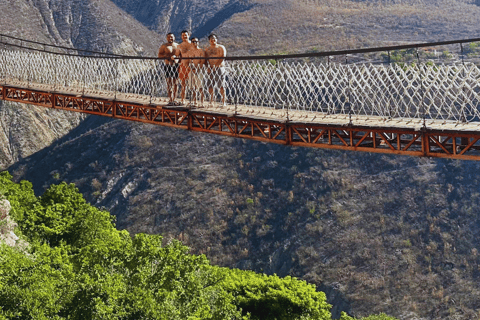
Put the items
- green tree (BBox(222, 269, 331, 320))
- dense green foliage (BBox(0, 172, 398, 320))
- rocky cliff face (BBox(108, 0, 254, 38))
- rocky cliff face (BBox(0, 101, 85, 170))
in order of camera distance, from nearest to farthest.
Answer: dense green foliage (BBox(0, 172, 398, 320)), green tree (BBox(222, 269, 331, 320)), rocky cliff face (BBox(0, 101, 85, 170)), rocky cliff face (BBox(108, 0, 254, 38))

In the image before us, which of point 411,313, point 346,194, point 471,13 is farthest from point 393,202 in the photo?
point 471,13

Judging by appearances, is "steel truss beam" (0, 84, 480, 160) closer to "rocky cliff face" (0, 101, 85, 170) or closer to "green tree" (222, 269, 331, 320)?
"green tree" (222, 269, 331, 320)

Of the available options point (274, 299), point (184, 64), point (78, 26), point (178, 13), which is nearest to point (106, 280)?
point (184, 64)

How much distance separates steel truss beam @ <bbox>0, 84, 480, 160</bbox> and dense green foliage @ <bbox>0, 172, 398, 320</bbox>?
13.8ft

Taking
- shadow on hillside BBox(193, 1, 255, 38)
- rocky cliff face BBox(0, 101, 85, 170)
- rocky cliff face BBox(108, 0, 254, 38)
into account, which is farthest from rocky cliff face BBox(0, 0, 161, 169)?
rocky cliff face BBox(108, 0, 254, 38)

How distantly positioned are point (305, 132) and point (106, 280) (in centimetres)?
649

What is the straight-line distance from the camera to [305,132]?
16.9m

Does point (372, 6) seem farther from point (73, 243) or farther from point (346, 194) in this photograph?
point (73, 243)

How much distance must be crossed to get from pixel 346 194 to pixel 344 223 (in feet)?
9.73

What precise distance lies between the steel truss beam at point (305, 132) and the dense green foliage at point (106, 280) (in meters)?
4.21

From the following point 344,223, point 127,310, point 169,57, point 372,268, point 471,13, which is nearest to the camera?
point 127,310

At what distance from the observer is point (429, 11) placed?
3174 inches

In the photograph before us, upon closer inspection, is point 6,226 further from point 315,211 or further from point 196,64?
point 315,211

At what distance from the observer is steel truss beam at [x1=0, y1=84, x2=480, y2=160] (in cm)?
1446
